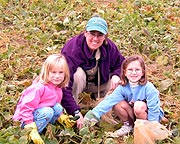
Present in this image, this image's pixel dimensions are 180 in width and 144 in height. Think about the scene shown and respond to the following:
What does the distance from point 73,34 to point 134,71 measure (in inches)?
97.0

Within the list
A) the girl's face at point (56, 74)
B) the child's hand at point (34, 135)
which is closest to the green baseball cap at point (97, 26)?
the girl's face at point (56, 74)

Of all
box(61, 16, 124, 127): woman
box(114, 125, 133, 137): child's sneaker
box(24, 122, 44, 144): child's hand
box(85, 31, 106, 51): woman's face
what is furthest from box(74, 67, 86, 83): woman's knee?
box(24, 122, 44, 144): child's hand

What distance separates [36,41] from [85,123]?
2.32 metres

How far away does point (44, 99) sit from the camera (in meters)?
3.30

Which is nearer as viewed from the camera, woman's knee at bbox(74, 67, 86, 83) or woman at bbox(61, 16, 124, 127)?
woman at bbox(61, 16, 124, 127)

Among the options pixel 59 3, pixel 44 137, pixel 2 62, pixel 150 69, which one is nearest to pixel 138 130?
pixel 44 137

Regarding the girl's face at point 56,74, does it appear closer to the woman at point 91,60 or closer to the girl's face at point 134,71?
the woman at point 91,60

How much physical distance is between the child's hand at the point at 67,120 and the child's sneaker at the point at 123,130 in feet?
1.14

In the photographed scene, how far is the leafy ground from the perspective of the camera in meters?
3.49

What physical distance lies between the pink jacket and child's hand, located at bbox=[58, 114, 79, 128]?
0.46ft

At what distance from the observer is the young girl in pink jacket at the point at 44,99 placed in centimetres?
317

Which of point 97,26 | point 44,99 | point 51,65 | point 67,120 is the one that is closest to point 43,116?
point 44,99

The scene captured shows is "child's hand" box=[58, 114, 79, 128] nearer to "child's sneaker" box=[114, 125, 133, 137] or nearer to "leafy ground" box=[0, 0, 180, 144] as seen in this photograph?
"leafy ground" box=[0, 0, 180, 144]

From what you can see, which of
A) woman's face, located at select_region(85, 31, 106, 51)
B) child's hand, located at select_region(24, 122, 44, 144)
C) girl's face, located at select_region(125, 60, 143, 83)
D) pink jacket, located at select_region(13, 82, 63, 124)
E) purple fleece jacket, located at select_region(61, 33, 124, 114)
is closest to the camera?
child's hand, located at select_region(24, 122, 44, 144)
